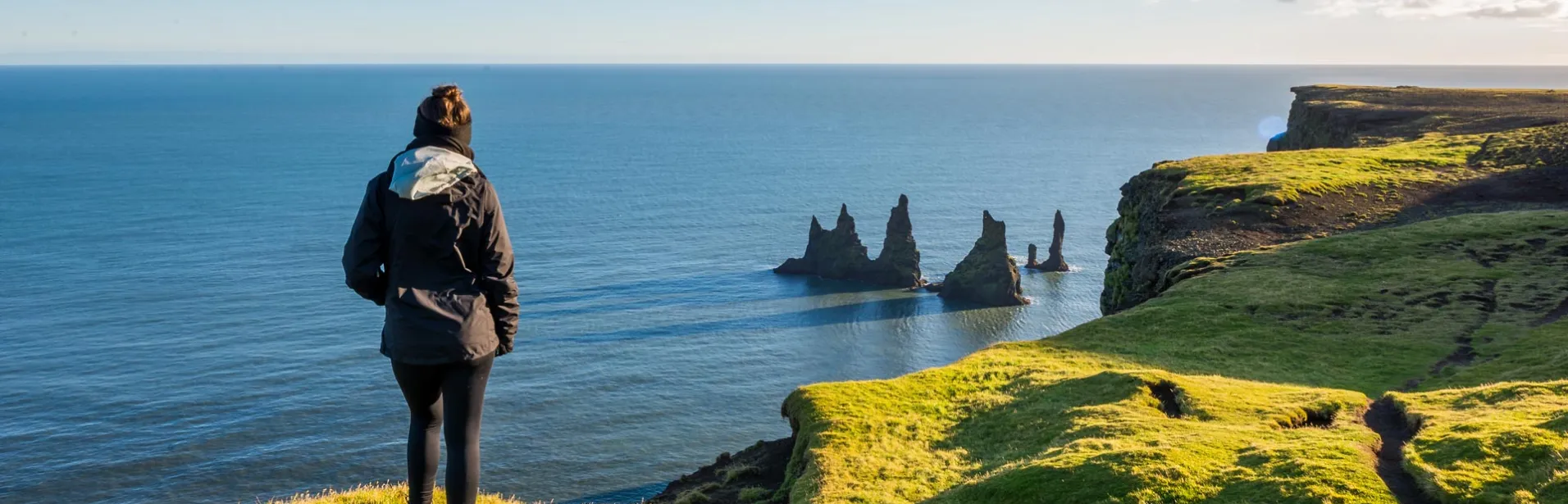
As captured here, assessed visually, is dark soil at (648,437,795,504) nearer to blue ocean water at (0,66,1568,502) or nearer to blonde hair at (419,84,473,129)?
blonde hair at (419,84,473,129)

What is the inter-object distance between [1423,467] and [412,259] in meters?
12.2

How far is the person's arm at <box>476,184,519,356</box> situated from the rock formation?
395 ft

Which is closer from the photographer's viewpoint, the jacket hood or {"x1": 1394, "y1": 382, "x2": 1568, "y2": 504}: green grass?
the jacket hood

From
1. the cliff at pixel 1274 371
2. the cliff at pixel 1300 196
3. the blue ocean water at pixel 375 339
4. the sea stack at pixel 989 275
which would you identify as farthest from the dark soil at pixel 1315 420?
the sea stack at pixel 989 275

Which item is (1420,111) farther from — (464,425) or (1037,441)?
(464,425)

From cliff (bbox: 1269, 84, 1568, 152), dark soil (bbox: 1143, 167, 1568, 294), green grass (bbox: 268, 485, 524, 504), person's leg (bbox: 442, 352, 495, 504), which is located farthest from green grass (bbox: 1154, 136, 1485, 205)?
person's leg (bbox: 442, 352, 495, 504)

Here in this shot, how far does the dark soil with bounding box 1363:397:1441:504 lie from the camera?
1333cm

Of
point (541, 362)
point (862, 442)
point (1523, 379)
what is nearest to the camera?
point (862, 442)

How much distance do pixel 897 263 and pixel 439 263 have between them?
12381cm

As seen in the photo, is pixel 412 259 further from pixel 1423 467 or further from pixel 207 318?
pixel 207 318

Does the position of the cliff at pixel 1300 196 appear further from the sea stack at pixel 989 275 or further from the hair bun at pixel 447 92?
the sea stack at pixel 989 275

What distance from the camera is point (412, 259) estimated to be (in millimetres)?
9258

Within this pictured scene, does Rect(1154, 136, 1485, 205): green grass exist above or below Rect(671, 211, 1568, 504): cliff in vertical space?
above

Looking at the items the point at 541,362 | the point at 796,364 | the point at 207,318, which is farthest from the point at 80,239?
the point at 796,364
